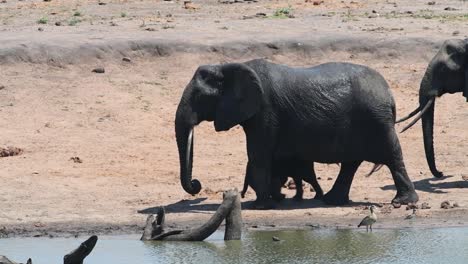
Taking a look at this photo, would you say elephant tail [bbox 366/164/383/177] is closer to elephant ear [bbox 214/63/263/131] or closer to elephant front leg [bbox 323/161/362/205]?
elephant front leg [bbox 323/161/362/205]

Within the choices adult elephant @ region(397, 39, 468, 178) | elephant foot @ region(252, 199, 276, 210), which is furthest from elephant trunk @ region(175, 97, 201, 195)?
adult elephant @ region(397, 39, 468, 178)

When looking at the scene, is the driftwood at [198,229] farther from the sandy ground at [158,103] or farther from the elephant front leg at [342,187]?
the elephant front leg at [342,187]

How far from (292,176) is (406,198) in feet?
4.40

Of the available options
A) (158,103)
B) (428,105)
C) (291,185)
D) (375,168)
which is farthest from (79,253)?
(158,103)

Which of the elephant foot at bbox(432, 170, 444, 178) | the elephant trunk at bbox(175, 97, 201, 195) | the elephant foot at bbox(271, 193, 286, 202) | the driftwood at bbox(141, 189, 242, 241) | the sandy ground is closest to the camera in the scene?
the driftwood at bbox(141, 189, 242, 241)

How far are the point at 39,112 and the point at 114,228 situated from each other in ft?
16.7

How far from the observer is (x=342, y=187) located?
1830 cm

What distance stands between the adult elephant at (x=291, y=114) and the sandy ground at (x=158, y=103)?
1.99 feet

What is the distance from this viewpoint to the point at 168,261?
619 inches

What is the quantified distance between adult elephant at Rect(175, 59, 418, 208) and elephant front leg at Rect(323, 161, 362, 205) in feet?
0.76

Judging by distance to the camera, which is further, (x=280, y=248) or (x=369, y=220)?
(x=369, y=220)

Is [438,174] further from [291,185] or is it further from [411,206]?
[291,185]

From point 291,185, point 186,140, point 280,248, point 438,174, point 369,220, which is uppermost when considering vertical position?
point 186,140

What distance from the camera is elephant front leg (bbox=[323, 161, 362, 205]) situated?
18.3m
